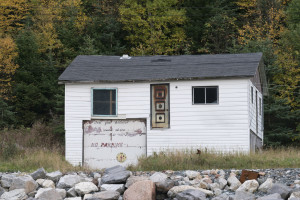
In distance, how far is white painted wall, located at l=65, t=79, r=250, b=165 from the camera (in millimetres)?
24203

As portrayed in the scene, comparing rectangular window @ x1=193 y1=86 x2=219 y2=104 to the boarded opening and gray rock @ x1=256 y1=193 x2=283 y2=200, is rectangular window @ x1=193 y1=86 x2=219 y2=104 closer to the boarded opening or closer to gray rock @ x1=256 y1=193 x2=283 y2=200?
the boarded opening

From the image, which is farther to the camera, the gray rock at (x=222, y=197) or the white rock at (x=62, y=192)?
the white rock at (x=62, y=192)

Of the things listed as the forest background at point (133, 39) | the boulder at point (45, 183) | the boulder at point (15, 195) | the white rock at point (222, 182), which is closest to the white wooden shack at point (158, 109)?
the forest background at point (133, 39)

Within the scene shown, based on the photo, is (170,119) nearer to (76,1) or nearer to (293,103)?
(293,103)

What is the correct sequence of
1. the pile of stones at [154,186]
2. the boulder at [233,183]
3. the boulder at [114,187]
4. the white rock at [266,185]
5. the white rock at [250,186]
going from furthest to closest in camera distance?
the boulder at [114,187]
the boulder at [233,183]
the white rock at [250,186]
the white rock at [266,185]
the pile of stones at [154,186]

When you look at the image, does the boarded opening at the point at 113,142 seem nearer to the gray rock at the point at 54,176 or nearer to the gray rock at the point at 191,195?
the gray rock at the point at 54,176

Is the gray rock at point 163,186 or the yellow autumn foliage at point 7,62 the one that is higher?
the yellow autumn foliage at point 7,62

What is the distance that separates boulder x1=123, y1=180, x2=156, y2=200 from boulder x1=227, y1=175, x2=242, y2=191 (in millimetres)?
1944

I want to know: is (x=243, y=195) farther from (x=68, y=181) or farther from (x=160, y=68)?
(x=160, y=68)

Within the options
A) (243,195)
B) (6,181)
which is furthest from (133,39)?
(243,195)

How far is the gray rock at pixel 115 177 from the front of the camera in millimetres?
14836

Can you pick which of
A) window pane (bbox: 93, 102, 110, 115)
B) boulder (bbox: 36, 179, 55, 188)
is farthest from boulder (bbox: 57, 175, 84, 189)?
window pane (bbox: 93, 102, 110, 115)

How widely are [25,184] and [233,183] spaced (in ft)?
17.6

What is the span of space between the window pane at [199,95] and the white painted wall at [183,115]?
0.24 m
